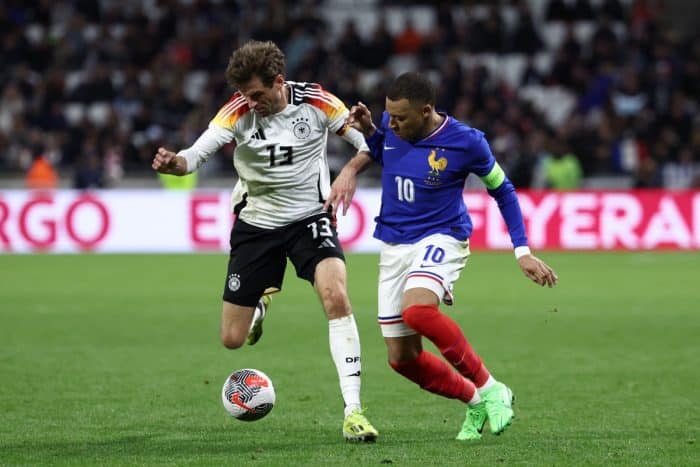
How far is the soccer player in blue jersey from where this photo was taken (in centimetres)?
654

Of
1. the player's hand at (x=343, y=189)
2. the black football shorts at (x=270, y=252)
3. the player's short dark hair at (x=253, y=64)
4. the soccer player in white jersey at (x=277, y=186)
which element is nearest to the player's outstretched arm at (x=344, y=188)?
the player's hand at (x=343, y=189)

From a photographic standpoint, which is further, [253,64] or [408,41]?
[408,41]

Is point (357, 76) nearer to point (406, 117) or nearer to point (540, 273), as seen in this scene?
point (406, 117)

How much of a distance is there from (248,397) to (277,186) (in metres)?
1.24

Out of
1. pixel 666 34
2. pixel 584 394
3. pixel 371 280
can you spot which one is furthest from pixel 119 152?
pixel 584 394

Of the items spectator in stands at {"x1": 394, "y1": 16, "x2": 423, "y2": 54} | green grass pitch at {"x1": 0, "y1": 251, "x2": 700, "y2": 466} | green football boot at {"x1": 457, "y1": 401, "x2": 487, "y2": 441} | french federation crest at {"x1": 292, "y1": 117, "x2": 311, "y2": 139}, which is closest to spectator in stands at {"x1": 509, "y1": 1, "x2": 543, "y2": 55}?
spectator in stands at {"x1": 394, "y1": 16, "x2": 423, "y2": 54}

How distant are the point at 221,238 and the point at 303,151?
12.9 m

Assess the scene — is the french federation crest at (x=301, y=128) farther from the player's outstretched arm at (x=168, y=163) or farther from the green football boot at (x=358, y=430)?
the green football boot at (x=358, y=430)

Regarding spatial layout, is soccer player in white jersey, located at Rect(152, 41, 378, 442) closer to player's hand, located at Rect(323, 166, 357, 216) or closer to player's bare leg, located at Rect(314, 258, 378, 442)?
player's bare leg, located at Rect(314, 258, 378, 442)

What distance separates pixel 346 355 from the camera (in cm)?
690

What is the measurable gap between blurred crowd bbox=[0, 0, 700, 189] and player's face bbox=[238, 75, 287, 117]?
14.8 metres

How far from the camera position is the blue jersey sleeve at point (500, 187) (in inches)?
262

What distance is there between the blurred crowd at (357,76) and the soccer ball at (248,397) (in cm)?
1508

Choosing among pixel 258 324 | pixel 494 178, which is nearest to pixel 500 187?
pixel 494 178
